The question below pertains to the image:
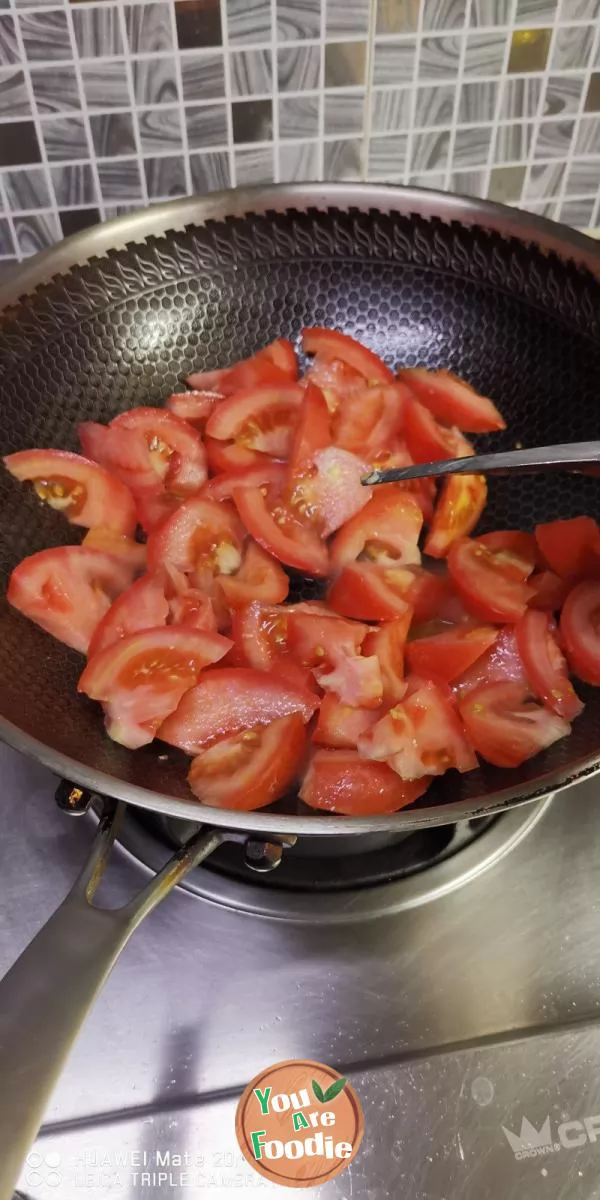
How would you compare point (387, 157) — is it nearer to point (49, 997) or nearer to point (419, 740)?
point (419, 740)

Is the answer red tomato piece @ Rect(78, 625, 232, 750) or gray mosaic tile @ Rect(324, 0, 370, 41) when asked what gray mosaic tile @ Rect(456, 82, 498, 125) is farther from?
red tomato piece @ Rect(78, 625, 232, 750)

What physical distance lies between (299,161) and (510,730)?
81 centimetres

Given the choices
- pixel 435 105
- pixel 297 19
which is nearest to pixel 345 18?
pixel 297 19

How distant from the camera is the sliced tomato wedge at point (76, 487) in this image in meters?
0.93

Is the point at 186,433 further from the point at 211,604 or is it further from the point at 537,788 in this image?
the point at 537,788

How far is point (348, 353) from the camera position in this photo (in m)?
1.04

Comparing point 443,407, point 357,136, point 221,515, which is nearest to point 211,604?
point 221,515

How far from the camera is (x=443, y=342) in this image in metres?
1.10

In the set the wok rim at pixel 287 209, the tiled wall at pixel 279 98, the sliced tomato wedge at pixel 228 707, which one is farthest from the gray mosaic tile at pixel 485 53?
the sliced tomato wedge at pixel 228 707

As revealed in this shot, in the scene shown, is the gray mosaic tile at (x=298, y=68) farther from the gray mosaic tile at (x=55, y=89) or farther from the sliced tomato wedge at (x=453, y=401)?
the sliced tomato wedge at (x=453, y=401)

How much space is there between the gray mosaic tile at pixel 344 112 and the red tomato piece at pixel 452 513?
1.62ft

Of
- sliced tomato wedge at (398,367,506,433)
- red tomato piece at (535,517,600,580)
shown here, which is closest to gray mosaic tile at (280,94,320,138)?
sliced tomato wedge at (398,367,506,433)

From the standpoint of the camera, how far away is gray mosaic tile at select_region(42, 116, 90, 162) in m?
1.09

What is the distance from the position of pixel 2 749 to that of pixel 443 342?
67cm
